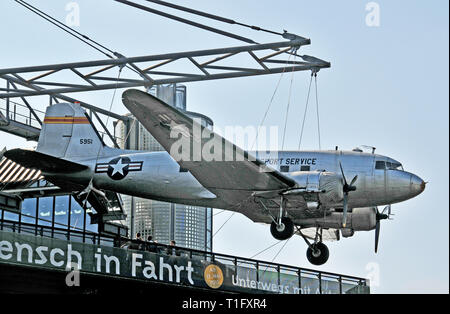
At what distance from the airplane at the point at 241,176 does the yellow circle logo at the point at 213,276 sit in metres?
2.94

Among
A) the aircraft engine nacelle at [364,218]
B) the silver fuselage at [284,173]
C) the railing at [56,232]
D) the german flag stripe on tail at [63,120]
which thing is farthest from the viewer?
the german flag stripe on tail at [63,120]

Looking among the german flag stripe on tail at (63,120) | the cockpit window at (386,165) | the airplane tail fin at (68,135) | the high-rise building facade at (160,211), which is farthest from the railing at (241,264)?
the high-rise building facade at (160,211)

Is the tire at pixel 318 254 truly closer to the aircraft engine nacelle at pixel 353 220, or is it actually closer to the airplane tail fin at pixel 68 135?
the aircraft engine nacelle at pixel 353 220

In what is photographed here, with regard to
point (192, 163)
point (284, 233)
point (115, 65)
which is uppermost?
point (115, 65)

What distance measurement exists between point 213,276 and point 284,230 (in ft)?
11.7

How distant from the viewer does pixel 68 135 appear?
5006 centimetres

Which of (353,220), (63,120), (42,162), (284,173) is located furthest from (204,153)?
(63,120)

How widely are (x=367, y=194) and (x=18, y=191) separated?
727 inches

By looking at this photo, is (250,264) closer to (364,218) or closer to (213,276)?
(213,276)

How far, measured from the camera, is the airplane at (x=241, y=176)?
41.3 meters

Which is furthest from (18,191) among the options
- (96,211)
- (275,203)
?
(275,203)

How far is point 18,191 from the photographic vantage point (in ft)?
168

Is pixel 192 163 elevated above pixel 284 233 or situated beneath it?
elevated above
